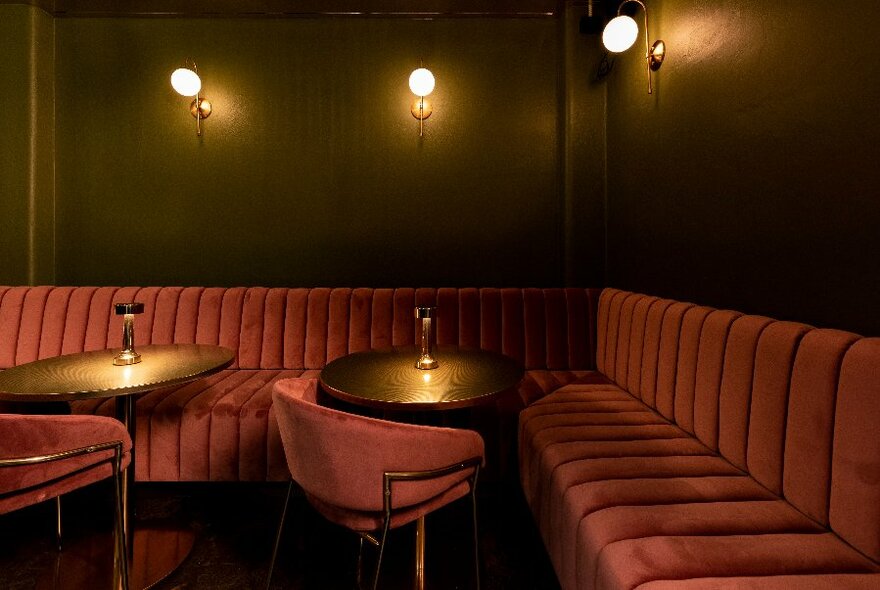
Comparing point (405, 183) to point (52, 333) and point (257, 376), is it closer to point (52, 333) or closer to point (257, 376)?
point (257, 376)

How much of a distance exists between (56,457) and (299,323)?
64.3 inches

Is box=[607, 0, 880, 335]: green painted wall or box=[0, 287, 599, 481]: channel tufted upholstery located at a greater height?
box=[607, 0, 880, 335]: green painted wall

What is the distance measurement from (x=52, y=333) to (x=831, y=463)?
376cm

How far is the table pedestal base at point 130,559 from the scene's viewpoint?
5.75ft

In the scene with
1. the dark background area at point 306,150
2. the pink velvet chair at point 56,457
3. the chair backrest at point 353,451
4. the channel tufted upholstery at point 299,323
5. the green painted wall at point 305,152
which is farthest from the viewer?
the green painted wall at point 305,152

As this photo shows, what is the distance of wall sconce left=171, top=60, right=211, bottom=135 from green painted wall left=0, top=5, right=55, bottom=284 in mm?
953

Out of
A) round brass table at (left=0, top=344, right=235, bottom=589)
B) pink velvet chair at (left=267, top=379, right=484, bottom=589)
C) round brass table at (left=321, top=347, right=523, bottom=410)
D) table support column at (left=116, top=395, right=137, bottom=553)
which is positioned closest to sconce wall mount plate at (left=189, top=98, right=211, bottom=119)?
round brass table at (left=0, top=344, right=235, bottom=589)

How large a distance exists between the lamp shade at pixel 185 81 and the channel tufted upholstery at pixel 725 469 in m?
3.13

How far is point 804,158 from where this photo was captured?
1.61m

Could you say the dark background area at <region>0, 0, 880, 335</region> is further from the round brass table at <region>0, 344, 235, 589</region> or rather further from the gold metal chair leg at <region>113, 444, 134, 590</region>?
the gold metal chair leg at <region>113, 444, 134, 590</region>

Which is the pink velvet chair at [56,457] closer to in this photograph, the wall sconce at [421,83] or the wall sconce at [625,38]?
the wall sconce at [421,83]

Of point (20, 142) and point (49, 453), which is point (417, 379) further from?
point (20, 142)

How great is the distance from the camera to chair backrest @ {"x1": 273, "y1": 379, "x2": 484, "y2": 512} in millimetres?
1211

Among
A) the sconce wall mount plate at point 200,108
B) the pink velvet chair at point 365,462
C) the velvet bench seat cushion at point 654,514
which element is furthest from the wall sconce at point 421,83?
the pink velvet chair at point 365,462
